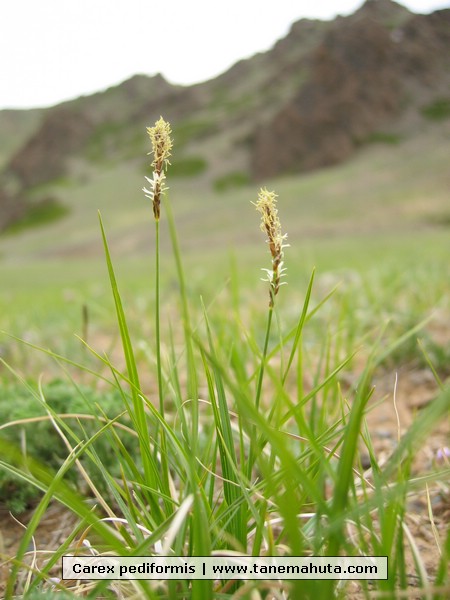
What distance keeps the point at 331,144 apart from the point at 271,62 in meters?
56.6

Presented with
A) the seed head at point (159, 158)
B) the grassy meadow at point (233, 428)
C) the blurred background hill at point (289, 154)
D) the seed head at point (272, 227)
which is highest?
the blurred background hill at point (289, 154)

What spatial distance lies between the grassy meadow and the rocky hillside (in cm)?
4455

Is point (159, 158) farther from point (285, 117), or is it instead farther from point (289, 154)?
point (285, 117)

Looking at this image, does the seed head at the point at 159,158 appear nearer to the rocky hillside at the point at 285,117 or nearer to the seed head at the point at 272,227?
the seed head at the point at 272,227

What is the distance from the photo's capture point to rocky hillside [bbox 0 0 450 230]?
46.8 meters

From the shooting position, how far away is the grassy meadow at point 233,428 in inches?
26.1

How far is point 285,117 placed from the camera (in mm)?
48219

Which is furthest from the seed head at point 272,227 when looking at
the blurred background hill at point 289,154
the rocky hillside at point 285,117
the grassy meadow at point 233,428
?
the rocky hillside at point 285,117

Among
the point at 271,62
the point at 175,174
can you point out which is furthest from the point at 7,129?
the point at 175,174

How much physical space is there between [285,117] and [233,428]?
5047cm

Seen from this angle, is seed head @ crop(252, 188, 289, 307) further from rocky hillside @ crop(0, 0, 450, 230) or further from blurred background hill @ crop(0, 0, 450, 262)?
rocky hillside @ crop(0, 0, 450, 230)

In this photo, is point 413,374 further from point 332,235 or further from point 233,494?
point 332,235

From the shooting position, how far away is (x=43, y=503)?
2.47ft

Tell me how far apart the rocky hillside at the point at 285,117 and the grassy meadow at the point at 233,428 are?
146 ft
